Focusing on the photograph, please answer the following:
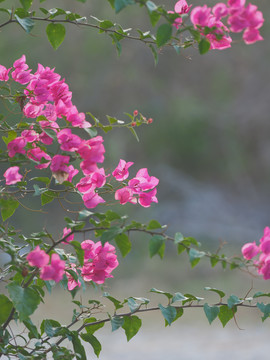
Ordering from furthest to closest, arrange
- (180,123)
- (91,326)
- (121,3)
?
(180,123) < (91,326) < (121,3)

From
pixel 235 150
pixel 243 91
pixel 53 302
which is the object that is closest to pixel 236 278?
pixel 53 302

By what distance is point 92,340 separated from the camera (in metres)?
0.81

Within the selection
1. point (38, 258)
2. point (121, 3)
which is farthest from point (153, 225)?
point (121, 3)

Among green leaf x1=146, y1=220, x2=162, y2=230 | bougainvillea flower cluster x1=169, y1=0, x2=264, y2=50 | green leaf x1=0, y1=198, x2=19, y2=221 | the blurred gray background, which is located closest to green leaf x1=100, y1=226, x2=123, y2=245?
green leaf x1=146, y1=220, x2=162, y2=230

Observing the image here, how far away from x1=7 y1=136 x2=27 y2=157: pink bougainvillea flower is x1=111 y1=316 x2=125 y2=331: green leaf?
24 centimetres

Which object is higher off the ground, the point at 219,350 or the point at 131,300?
the point at 131,300

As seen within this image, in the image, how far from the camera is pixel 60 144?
0.72 metres

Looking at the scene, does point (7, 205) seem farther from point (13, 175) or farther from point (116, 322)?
point (116, 322)

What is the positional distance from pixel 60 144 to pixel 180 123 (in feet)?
17.6

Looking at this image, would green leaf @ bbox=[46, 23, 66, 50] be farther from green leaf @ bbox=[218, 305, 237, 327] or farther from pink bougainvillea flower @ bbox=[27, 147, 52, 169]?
green leaf @ bbox=[218, 305, 237, 327]

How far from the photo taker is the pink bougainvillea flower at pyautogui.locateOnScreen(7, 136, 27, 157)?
712 mm

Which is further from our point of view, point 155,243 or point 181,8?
point 181,8

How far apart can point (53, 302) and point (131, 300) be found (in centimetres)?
293

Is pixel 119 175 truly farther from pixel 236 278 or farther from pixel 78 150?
pixel 236 278
